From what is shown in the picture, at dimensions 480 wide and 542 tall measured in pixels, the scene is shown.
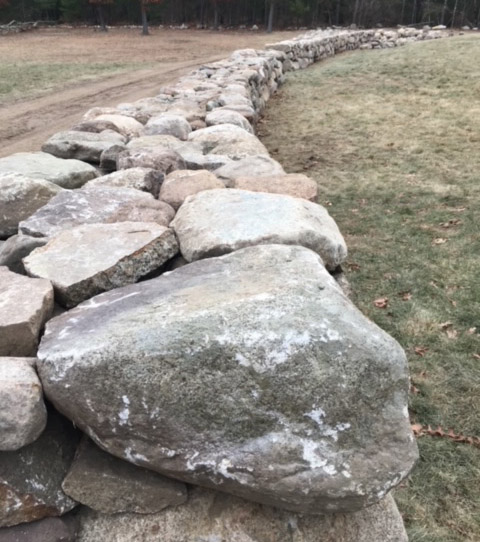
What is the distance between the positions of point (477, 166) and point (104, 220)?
5.06 metres

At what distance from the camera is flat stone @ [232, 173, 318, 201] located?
3321mm

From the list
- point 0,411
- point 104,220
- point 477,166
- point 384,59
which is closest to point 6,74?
point 384,59

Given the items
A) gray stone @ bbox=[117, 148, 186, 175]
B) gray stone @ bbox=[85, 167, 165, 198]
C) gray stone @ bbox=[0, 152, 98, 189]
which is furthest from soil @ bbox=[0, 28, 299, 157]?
gray stone @ bbox=[85, 167, 165, 198]

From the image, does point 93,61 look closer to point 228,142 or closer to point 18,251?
point 228,142

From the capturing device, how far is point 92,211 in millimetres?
3047

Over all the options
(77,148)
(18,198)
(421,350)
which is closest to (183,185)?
(18,198)

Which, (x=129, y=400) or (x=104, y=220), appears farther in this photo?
(x=104, y=220)

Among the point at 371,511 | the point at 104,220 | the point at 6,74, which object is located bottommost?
the point at 6,74

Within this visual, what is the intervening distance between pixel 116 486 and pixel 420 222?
4079mm

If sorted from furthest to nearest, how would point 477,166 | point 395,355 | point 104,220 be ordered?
point 477,166
point 104,220
point 395,355

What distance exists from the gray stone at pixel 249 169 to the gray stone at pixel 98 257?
1.26m

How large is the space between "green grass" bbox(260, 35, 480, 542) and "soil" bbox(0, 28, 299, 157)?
324 cm

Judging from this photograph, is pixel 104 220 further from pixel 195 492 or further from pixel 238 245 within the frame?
pixel 195 492

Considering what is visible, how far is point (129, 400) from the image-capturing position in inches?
65.8
